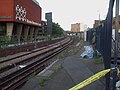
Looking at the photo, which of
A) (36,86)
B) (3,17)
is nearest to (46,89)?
(36,86)

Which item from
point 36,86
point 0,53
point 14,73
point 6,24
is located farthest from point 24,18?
point 36,86

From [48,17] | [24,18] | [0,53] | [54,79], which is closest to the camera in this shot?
[54,79]

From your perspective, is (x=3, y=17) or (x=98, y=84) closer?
(x=98, y=84)

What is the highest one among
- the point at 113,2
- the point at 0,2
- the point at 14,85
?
the point at 0,2

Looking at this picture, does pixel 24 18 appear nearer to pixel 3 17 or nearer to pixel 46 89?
pixel 3 17

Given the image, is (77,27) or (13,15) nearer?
(13,15)

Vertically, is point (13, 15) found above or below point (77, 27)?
below

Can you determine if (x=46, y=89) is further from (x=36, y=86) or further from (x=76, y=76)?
(x=76, y=76)

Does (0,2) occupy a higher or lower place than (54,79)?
higher

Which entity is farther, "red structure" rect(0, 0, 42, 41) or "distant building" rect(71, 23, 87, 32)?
"distant building" rect(71, 23, 87, 32)

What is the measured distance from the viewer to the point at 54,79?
35.4 feet

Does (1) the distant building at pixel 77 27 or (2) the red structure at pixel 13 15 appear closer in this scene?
(2) the red structure at pixel 13 15

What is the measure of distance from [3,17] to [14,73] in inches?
1536

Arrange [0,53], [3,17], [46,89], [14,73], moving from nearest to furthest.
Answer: [46,89], [14,73], [0,53], [3,17]
